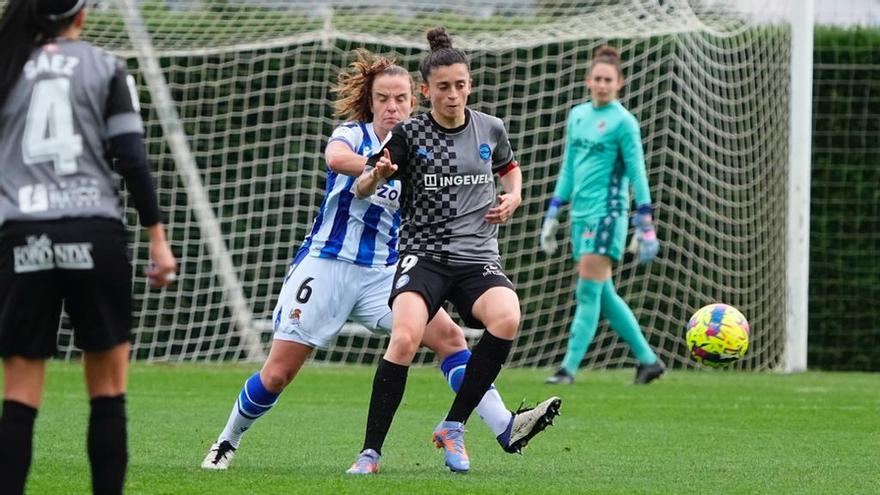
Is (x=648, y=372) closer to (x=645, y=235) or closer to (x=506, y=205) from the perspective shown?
→ (x=645, y=235)

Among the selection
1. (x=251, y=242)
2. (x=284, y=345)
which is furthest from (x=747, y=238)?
(x=284, y=345)

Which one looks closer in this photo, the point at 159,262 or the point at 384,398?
the point at 159,262

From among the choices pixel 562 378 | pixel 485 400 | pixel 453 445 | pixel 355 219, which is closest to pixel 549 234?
pixel 562 378

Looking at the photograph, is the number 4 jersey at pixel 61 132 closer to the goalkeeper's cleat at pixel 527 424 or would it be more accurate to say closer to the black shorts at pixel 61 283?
the black shorts at pixel 61 283

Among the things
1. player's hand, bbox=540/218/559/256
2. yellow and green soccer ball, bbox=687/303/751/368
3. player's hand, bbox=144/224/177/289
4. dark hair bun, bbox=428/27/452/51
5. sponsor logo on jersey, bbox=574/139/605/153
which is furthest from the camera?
player's hand, bbox=540/218/559/256

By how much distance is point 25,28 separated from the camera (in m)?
4.09

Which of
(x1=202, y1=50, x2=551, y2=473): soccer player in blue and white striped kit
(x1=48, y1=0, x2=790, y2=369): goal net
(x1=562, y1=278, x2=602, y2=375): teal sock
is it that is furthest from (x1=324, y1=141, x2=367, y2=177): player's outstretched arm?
(x1=48, y1=0, x2=790, y2=369): goal net

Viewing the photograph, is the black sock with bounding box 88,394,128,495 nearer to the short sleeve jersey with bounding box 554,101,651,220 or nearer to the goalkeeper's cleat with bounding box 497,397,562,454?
the goalkeeper's cleat with bounding box 497,397,562,454

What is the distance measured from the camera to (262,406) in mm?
6031

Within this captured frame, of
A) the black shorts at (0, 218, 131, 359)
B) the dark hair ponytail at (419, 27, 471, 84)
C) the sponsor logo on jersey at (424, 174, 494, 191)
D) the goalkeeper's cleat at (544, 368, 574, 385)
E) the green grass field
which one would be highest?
the dark hair ponytail at (419, 27, 471, 84)

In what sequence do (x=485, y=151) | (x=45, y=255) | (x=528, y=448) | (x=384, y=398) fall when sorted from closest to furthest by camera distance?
(x=45, y=255) → (x=384, y=398) → (x=485, y=151) → (x=528, y=448)

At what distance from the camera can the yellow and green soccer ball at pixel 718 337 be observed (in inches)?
329

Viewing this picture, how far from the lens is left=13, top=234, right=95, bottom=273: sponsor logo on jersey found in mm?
3971

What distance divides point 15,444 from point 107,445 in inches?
9.9
